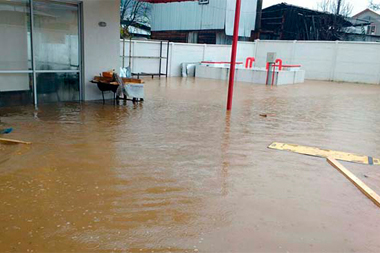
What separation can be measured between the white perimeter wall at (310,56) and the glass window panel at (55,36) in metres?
9.36

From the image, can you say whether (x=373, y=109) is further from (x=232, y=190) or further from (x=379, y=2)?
(x=379, y=2)

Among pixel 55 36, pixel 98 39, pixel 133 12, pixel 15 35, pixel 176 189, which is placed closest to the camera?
pixel 176 189

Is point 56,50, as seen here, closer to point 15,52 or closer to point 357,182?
point 15,52

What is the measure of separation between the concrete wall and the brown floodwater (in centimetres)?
253

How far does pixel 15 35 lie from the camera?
27.0 feet

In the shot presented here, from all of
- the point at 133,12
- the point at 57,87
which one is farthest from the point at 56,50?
the point at 133,12

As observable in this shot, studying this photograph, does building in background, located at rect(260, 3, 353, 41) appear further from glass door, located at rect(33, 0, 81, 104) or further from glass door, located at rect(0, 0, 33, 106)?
glass door, located at rect(0, 0, 33, 106)

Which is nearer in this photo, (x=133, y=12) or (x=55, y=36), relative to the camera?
(x=55, y=36)

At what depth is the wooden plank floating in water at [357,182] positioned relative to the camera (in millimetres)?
3881

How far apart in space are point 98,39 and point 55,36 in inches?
45.2

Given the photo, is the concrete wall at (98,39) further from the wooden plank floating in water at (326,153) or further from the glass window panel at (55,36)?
the wooden plank floating in water at (326,153)

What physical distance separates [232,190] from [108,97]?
7174mm

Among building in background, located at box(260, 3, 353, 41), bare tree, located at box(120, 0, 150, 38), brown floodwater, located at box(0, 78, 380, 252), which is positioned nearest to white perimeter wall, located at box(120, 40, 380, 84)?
building in background, located at box(260, 3, 353, 41)

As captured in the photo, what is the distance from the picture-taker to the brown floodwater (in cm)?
291
